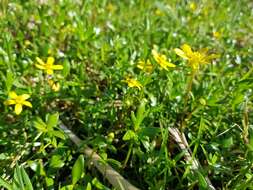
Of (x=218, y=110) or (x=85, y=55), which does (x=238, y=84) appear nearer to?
(x=218, y=110)

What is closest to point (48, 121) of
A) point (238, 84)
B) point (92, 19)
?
point (238, 84)

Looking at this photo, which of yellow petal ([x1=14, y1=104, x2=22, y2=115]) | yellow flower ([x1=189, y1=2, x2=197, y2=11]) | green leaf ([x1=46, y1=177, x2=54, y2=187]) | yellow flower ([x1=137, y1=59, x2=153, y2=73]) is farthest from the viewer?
yellow flower ([x1=189, y1=2, x2=197, y2=11])

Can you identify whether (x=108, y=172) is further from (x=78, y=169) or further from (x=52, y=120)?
(x=52, y=120)

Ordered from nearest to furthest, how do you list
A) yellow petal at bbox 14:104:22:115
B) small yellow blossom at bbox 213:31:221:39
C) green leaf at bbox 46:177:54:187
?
green leaf at bbox 46:177:54:187 < yellow petal at bbox 14:104:22:115 < small yellow blossom at bbox 213:31:221:39

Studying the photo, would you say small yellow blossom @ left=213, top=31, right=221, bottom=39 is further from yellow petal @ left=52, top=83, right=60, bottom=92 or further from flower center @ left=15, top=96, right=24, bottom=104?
flower center @ left=15, top=96, right=24, bottom=104

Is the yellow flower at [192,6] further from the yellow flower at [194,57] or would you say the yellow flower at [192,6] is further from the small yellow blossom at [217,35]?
the yellow flower at [194,57]

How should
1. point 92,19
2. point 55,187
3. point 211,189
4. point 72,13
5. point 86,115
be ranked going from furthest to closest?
point 92,19 < point 72,13 < point 86,115 < point 55,187 < point 211,189

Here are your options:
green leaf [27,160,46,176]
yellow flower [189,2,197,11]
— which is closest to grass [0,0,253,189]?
green leaf [27,160,46,176]

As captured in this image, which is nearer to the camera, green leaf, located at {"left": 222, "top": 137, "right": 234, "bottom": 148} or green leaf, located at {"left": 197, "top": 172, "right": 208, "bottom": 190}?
green leaf, located at {"left": 197, "top": 172, "right": 208, "bottom": 190}

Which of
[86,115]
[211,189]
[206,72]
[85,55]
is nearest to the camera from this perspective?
[211,189]
